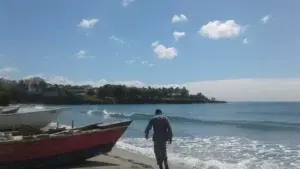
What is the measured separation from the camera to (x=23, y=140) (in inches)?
448

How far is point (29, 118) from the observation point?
24156 millimetres

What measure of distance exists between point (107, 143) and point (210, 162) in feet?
13.7

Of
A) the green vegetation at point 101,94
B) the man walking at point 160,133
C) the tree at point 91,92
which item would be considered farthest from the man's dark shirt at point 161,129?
the tree at point 91,92

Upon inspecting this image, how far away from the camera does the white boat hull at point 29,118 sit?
74.8 ft

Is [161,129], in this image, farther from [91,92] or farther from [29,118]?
[91,92]

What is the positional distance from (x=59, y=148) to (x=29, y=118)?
13.0 meters

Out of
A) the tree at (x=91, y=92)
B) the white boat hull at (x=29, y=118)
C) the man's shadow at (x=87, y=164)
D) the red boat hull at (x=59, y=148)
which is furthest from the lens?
the tree at (x=91, y=92)

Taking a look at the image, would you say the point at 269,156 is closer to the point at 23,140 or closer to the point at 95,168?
the point at 95,168

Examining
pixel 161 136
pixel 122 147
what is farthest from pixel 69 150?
pixel 122 147

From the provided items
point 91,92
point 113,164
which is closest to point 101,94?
point 91,92

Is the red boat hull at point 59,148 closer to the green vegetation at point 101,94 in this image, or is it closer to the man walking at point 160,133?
the man walking at point 160,133

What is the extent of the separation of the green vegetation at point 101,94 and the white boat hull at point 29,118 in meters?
97.0

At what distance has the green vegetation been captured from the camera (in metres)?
134

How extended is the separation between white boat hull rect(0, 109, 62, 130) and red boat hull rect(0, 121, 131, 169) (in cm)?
1122
